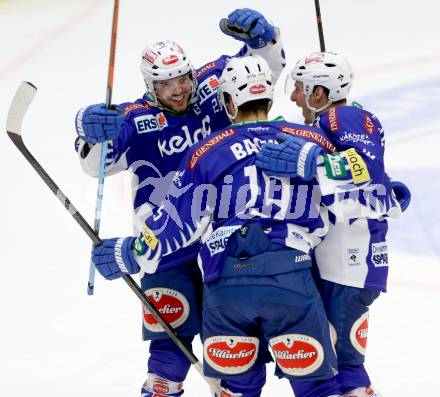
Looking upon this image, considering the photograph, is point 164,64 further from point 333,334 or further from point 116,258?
point 333,334

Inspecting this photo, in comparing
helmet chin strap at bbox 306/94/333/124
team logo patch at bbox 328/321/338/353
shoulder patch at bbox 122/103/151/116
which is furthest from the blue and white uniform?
shoulder patch at bbox 122/103/151/116

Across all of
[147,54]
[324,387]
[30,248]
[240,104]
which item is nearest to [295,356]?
[324,387]

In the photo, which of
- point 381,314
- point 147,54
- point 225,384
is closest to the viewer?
point 225,384

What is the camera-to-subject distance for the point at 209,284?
4.22 m

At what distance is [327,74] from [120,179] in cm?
277

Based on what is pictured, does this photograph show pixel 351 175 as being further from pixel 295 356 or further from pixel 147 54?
pixel 147 54

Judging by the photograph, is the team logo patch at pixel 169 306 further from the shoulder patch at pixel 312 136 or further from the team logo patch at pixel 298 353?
the shoulder patch at pixel 312 136

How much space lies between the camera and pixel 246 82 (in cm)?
423

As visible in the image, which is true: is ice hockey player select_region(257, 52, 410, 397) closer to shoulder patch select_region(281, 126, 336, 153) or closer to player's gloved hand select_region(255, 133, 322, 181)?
shoulder patch select_region(281, 126, 336, 153)

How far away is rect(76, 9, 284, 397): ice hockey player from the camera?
15.3ft

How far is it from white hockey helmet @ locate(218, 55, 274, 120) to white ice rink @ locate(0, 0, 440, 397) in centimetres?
154

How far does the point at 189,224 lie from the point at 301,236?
387 mm

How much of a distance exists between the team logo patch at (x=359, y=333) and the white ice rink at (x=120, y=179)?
0.65m

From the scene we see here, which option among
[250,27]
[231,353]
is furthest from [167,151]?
[231,353]
